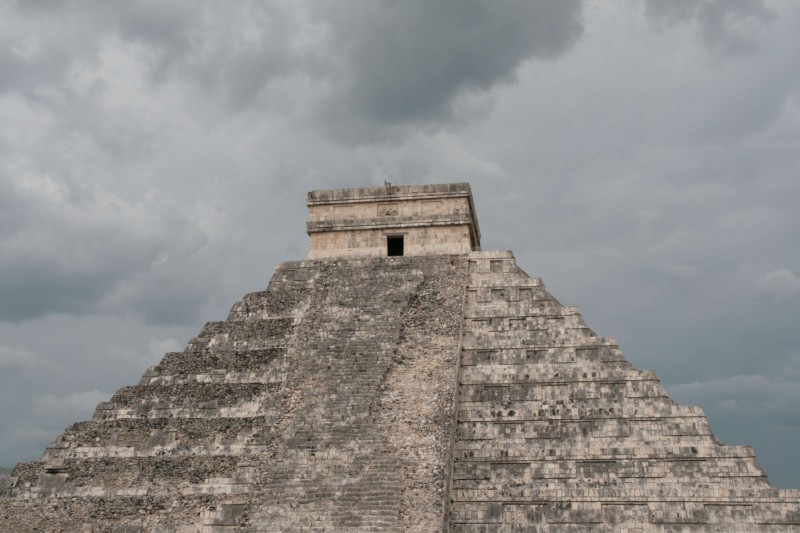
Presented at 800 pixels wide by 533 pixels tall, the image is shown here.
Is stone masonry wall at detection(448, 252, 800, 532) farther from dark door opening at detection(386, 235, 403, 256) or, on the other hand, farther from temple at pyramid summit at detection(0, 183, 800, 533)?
dark door opening at detection(386, 235, 403, 256)

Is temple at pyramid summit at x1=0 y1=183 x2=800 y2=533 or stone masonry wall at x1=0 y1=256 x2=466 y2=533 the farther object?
temple at pyramid summit at x1=0 y1=183 x2=800 y2=533

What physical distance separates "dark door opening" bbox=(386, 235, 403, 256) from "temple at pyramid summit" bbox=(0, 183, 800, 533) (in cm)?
164

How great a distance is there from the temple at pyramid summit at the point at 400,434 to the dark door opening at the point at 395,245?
1644 millimetres

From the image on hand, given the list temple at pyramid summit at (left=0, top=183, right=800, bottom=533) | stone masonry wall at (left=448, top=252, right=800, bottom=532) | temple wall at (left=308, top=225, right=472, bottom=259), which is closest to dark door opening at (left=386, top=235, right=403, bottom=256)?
temple wall at (left=308, top=225, right=472, bottom=259)

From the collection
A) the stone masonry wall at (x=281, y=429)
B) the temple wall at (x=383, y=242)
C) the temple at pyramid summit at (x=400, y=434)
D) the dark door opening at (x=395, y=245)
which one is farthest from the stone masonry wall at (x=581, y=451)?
the dark door opening at (x=395, y=245)

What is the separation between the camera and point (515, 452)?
1510 centimetres

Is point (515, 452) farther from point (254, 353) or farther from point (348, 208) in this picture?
point (348, 208)

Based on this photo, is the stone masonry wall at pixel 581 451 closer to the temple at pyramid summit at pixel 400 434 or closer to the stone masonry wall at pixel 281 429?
the temple at pyramid summit at pixel 400 434

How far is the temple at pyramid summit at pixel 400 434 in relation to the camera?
1412cm

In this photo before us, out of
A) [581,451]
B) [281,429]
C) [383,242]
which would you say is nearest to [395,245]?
[383,242]

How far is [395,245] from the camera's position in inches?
797

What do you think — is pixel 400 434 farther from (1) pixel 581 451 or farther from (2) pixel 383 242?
(2) pixel 383 242

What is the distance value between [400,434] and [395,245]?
642cm

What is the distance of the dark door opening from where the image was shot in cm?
2005
